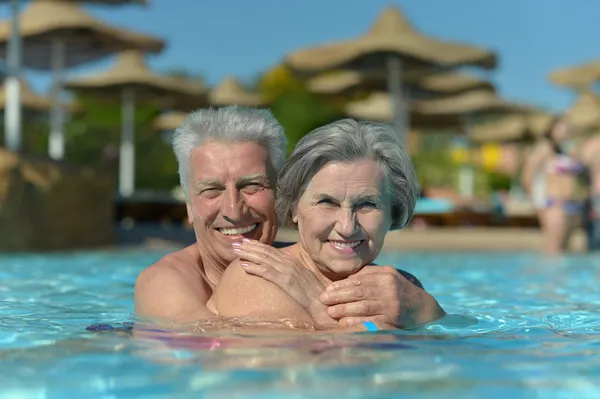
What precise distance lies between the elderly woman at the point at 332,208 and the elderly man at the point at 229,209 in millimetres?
82

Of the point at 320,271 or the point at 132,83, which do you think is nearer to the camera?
the point at 320,271

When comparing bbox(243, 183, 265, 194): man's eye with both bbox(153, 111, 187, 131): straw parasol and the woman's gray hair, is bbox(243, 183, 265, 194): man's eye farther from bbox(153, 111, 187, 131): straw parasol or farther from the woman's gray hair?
bbox(153, 111, 187, 131): straw parasol

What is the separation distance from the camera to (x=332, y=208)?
2.70m

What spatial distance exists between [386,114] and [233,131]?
597 inches

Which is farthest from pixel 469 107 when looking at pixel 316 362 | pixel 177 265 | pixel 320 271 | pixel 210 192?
pixel 316 362

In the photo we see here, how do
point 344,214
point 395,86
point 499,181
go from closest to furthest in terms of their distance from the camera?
point 344,214 < point 395,86 < point 499,181

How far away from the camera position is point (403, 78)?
16281 mm

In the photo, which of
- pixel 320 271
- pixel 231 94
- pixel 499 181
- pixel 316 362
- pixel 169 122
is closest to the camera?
pixel 316 362

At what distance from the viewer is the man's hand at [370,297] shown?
2727 millimetres

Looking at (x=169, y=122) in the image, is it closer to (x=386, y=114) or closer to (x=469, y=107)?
(x=386, y=114)

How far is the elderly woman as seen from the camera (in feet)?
8.83

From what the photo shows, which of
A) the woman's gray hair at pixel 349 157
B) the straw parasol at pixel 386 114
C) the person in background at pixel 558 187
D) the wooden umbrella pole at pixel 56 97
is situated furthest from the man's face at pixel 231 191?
the straw parasol at pixel 386 114

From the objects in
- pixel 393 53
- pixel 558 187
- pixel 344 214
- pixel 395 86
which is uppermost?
pixel 393 53

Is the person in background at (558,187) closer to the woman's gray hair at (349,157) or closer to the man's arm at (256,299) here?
the woman's gray hair at (349,157)
